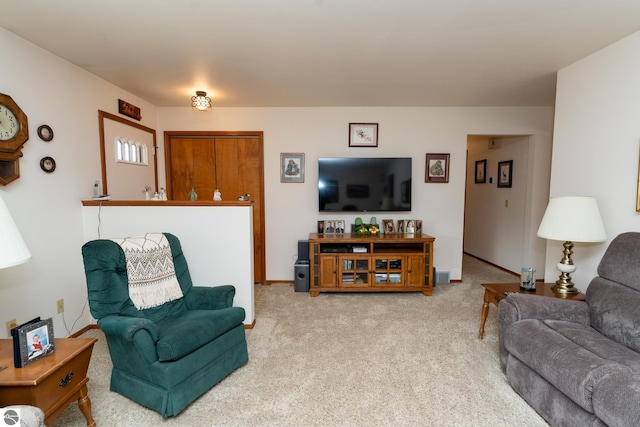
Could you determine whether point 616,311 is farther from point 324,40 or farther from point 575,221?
point 324,40

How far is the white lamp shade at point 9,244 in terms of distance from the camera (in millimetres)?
1169

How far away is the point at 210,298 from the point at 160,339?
589 millimetres

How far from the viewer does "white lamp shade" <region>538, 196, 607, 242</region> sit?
7.22 ft

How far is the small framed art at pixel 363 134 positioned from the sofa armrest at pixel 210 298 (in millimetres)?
2612

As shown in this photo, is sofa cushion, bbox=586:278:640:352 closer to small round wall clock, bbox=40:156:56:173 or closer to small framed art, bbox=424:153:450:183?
small framed art, bbox=424:153:450:183

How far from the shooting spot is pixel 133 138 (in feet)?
11.9

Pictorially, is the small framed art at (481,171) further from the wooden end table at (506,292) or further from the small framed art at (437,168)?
the wooden end table at (506,292)

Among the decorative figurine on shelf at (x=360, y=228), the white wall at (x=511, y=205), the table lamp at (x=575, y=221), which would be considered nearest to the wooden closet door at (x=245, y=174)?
the decorative figurine on shelf at (x=360, y=228)

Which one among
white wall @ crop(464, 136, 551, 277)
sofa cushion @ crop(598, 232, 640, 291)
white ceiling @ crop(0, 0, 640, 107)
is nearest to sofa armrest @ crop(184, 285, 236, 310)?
white ceiling @ crop(0, 0, 640, 107)

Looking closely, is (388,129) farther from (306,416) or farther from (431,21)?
(306,416)

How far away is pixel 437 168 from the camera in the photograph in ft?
13.8

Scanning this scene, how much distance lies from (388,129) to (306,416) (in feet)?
11.3

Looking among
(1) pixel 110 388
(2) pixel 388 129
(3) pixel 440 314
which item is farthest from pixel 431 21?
(1) pixel 110 388

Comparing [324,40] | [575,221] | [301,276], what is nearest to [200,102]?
[324,40]
